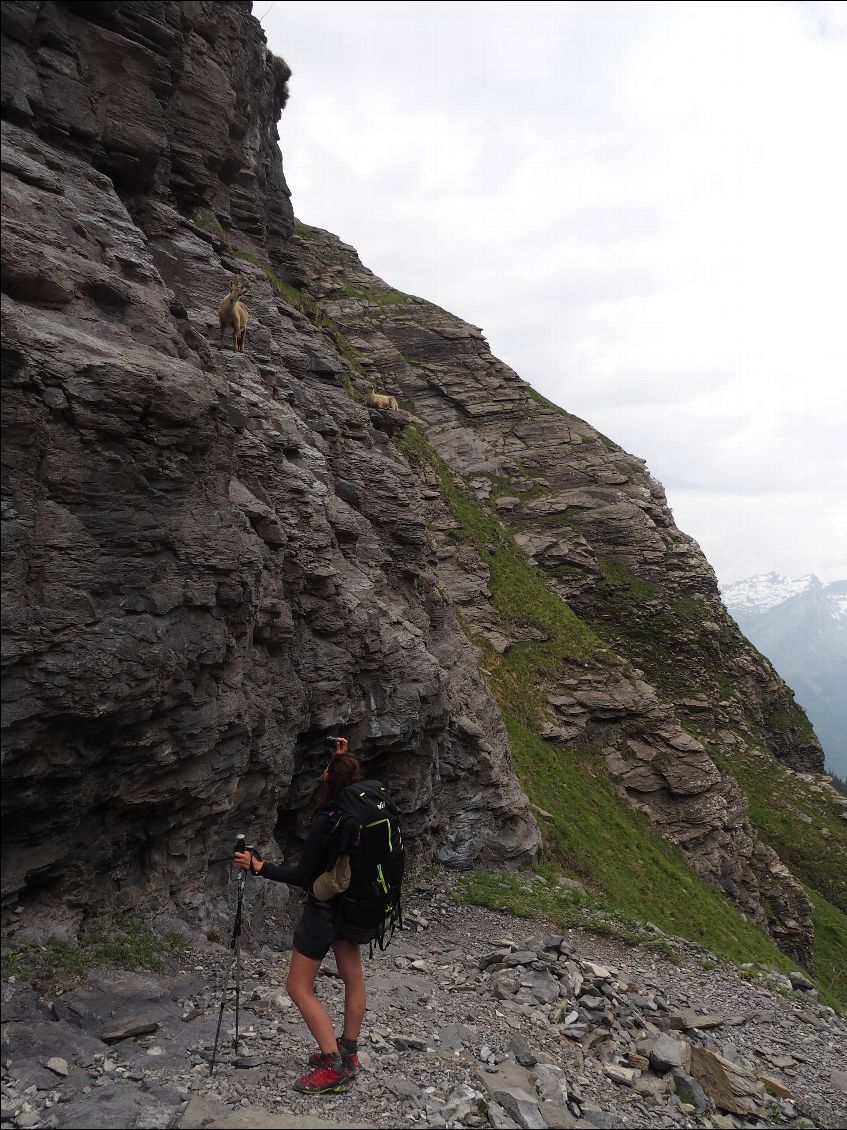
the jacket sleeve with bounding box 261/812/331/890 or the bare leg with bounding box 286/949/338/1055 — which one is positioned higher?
the jacket sleeve with bounding box 261/812/331/890

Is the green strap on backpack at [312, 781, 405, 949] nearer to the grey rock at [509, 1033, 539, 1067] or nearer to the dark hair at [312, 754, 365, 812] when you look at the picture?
the dark hair at [312, 754, 365, 812]

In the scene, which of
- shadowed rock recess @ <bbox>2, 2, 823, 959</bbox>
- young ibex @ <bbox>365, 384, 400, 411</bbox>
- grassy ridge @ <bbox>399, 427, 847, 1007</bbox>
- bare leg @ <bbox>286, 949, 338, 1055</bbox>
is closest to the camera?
bare leg @ <bbox>286, 949, 338, 1055</bbox>

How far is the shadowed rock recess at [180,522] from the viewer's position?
30.7 feet

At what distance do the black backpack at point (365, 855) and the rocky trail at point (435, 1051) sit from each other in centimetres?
185

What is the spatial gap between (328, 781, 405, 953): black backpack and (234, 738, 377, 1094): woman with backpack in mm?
85

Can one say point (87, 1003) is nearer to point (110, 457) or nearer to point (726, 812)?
point (110, 457)

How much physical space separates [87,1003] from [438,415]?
5842 centimetres

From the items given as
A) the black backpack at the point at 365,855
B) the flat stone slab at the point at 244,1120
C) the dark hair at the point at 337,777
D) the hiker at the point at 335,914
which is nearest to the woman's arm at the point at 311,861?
the hiker at the point at 335,914

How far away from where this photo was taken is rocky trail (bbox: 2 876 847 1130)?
7.17 metres

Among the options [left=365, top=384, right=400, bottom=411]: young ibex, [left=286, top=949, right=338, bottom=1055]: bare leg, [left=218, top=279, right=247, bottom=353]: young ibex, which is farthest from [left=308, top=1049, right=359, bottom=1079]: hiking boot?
[left=365, top=384, right=400, bottom=411]: young ibex

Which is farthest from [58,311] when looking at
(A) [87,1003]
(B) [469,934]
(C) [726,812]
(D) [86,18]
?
(C) [726,812]

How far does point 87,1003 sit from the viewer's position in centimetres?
846

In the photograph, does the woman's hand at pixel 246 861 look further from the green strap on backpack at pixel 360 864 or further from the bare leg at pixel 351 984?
the bare leg at pixel 351 984

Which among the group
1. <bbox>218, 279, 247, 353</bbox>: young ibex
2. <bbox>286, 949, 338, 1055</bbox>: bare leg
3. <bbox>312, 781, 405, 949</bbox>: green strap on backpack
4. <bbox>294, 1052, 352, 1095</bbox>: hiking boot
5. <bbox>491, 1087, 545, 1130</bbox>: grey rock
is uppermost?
<bbox>218, 279, 247, 353</bbox>: young ibex
